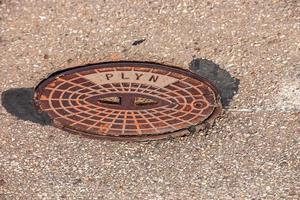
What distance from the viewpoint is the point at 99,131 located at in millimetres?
5301

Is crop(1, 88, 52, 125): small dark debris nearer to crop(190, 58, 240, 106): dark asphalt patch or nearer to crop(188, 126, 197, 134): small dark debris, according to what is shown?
crop(188, 126, 197, 134): small dark debris

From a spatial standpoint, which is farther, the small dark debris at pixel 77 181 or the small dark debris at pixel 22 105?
the small dark debris at pixel 22 105

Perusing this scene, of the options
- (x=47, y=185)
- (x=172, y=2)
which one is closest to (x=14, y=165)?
(x=47, y=185)

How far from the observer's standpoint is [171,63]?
6.00m

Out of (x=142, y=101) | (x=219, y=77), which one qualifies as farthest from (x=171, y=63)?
(x=142, y=101)

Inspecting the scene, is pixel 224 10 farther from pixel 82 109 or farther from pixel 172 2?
pixel 82 109

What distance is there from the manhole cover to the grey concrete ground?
112 millimetres

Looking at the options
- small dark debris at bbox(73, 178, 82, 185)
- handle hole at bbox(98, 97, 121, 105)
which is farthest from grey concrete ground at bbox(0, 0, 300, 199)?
handle hole at bbox(98, 97, 121, 105)

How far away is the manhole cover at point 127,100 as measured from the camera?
17.5ft

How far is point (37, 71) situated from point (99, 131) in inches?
33.1

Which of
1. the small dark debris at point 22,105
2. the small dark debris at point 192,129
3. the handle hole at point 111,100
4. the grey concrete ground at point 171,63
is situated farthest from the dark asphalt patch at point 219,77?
the small dark debris at point 22,105

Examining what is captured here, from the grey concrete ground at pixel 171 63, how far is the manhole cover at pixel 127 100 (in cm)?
11

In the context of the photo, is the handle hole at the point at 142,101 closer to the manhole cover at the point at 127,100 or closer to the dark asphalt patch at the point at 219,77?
the manhole cover at the point at 127,100

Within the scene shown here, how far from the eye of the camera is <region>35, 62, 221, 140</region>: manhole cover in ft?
17.5
